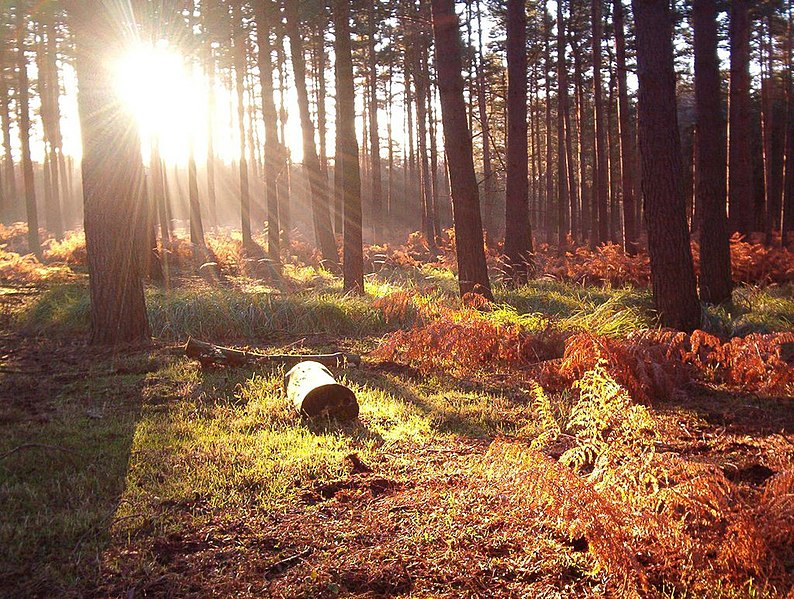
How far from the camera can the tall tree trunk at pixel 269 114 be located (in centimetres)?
1683

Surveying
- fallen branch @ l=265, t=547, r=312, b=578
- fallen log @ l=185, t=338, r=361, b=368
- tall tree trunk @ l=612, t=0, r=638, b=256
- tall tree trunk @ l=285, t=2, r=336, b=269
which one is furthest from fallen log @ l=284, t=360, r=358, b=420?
tall tree trunk @ l=612, t=0, r=638, b=256

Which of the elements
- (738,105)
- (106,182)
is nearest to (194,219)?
(106,182)

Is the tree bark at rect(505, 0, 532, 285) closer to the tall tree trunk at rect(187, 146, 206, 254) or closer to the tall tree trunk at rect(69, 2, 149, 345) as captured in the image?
the tall tree trunk at rect(69, 2, 149, 345)

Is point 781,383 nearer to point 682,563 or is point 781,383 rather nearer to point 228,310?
point 682,563

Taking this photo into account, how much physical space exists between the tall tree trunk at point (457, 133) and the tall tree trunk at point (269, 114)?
8.52 m

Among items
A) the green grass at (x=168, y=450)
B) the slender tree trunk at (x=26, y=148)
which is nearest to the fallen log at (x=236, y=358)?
the green grass at (x=168, y=450)

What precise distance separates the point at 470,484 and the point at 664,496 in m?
1.28

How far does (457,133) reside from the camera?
986cm

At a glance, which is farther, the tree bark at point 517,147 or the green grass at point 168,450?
the tree bark at point 517,147

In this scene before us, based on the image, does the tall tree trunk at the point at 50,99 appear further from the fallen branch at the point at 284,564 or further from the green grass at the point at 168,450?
the fallen branch at the point at 284,564

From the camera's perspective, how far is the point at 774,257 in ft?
48.8

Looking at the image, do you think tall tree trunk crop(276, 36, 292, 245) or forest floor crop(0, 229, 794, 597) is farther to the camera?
tall tree trunk crop(276, 36, 292, 245)

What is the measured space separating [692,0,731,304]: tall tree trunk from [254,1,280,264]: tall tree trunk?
35.4ft

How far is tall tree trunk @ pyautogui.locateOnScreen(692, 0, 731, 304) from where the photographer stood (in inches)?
406
